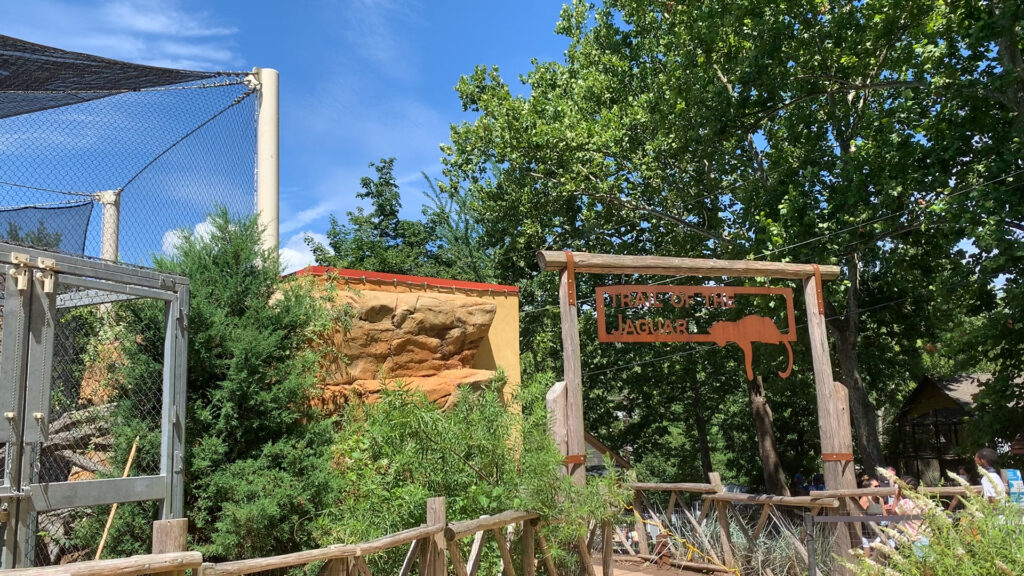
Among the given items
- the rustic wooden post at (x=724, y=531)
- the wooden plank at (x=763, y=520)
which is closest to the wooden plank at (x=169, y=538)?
the wooden plank at (x=763, y=520)

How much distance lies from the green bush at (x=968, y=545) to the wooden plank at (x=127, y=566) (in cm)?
302

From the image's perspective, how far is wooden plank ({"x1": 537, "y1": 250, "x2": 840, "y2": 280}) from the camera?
6.98 meters

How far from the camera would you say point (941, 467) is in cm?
1980

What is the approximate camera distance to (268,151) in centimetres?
717

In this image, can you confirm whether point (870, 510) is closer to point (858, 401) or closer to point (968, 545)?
point (968, 545)

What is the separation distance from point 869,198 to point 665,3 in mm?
5688

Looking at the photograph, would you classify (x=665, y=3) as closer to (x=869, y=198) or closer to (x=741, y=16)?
(x=741, y=16)

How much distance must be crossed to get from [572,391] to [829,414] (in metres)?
3.12

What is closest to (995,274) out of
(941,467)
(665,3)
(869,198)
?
(869,198)

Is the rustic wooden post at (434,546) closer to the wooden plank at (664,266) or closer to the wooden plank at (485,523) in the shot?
the wooden plank at (485,523)

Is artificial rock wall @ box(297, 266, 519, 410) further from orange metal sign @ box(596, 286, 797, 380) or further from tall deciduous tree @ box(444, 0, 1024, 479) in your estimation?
tall deciduous tree @ box(444, 0, 1024, 479)

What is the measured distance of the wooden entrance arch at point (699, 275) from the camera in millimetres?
A: 6496

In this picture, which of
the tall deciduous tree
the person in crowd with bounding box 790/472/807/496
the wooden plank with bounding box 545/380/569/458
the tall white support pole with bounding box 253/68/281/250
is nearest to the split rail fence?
the wooden plank with bounding box 545/380/569/458

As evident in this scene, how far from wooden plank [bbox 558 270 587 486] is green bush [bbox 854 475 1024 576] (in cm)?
271
